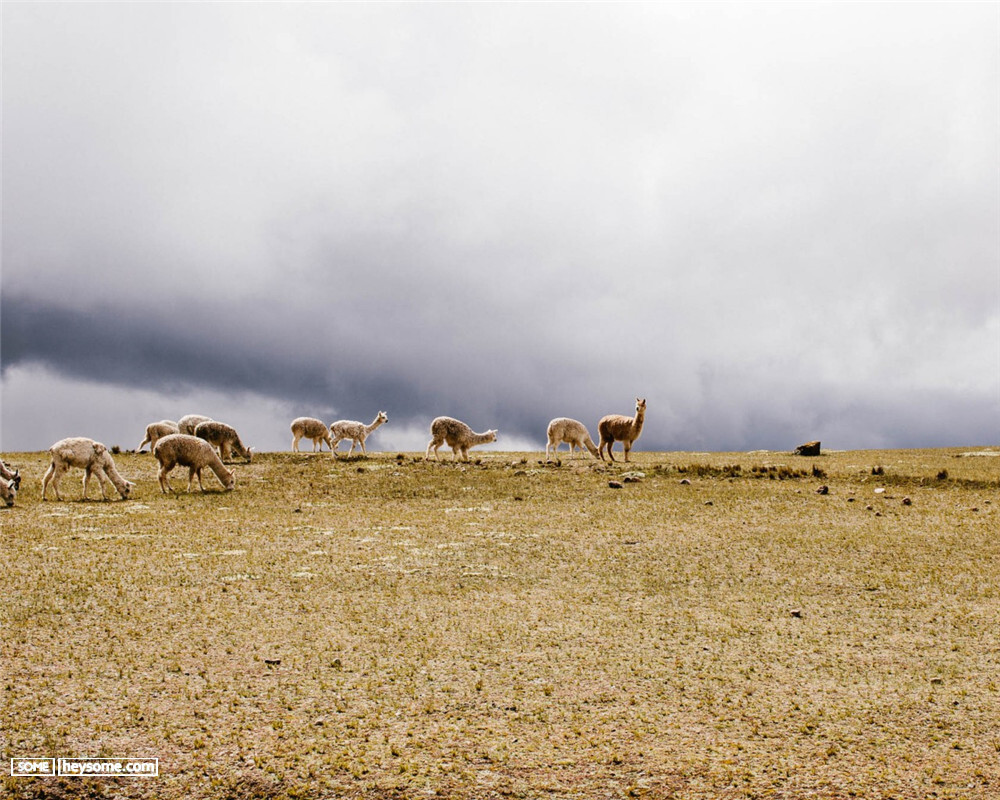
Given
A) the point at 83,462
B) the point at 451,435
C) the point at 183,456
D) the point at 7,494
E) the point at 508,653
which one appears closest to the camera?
the point at 508,653

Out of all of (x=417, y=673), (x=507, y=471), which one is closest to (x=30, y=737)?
(x=417, y=673)

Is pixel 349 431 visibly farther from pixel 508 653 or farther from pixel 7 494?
pixel 508 653

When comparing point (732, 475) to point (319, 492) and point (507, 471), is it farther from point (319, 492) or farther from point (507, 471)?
point (319, 492)

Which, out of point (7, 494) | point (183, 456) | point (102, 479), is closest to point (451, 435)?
point (183, 456)

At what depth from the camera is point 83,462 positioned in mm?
18109

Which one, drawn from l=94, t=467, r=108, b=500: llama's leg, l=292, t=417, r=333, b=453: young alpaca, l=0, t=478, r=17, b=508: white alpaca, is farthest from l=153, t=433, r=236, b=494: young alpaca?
l=292, t=417, r=333, b=453: young alpaca

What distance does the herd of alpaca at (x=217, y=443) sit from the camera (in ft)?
59.7

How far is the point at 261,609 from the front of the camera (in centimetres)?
904

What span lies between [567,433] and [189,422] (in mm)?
14471

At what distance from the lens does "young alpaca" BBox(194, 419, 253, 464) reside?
82.5 feet

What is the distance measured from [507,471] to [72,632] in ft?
49.7

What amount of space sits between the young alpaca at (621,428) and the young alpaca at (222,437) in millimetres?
13379

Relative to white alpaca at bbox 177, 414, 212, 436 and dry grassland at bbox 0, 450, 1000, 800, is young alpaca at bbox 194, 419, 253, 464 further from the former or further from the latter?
dry grassland at bbox 0, 450, 1000, 800

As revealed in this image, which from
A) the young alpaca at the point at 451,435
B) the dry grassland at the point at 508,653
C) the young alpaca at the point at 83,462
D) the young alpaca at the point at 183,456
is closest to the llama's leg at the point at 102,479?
the young alpaca at the point at 83,462
